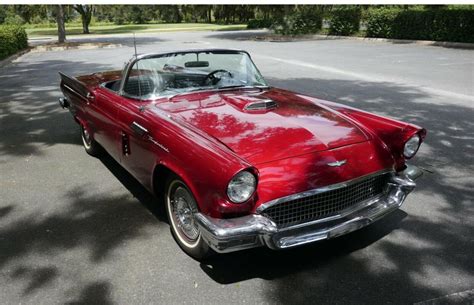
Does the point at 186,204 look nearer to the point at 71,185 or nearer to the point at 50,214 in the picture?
the point at 50,214

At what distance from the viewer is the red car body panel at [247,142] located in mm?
2742

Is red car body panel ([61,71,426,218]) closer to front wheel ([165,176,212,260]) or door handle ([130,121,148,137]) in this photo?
door handle ([130,121,148,137])

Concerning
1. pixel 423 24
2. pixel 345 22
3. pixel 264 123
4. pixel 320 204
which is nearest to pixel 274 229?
pixel 320 204

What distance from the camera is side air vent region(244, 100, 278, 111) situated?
3.66 meters

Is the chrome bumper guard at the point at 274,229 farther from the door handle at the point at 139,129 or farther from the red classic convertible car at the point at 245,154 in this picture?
the door handle at the point at 139,129

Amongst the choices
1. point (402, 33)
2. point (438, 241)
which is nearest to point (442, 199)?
point (438, 241)

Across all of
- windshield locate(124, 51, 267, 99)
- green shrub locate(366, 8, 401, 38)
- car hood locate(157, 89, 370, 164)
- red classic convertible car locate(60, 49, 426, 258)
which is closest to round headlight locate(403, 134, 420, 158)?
red classic convertible car locate(60, 49, 426, 258)

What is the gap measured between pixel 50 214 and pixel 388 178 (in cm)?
293

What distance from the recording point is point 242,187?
2688 millimetres

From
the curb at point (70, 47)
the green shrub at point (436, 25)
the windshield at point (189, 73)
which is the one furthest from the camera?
the curb at point (70, 47)

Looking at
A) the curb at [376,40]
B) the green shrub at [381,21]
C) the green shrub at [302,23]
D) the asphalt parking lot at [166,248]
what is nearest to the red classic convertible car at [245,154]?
the asphalt parking lot at [166,248]

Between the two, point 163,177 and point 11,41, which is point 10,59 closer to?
point 11,41

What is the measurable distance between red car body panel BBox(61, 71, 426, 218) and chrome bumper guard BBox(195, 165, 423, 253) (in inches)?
3.4

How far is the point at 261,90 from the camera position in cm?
441
